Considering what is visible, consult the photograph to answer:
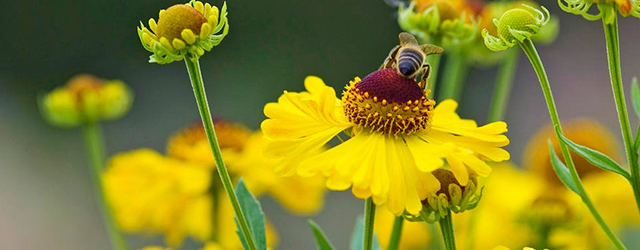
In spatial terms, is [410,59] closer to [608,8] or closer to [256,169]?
[608,8]

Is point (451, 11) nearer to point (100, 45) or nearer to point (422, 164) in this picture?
point (422, 164)

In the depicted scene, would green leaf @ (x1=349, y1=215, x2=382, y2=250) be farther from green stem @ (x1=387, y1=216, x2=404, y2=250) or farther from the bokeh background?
the bokeh background

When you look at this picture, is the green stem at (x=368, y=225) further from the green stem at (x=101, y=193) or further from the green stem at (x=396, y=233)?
the green stem at (x=101, y=193)

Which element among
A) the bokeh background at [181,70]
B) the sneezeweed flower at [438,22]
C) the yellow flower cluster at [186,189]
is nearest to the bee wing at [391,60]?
the sneezeweed flower at [438,22]

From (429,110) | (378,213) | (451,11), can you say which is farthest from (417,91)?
(378,213)

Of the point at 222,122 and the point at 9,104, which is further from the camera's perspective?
the point at 9,104

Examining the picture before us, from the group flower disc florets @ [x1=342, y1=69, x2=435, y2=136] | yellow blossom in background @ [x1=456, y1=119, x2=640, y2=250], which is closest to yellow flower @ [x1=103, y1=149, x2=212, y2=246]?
yellow blossom in background @ [x1=456, y1=119, x2=640, y2=250]
